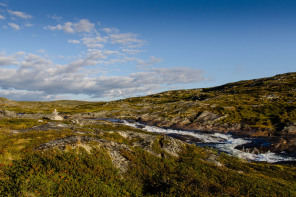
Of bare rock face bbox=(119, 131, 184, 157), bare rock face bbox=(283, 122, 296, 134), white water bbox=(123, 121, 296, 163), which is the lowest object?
white water bbox=(123, 121, 296, 163)

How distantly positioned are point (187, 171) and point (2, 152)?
17.0 metres

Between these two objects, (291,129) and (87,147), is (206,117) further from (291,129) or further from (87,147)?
(87,147)

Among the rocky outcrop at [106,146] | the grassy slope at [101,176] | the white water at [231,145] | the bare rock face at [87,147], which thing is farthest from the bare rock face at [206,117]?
the bare rock face at [87,147]

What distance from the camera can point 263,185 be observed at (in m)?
17.6

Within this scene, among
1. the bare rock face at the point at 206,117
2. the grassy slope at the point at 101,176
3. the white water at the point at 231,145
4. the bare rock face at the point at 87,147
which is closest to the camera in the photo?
the grassy slope at the point at 101,176

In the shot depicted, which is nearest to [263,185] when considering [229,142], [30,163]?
[30,163]

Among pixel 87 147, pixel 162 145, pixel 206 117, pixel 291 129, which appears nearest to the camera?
pixel 87 147

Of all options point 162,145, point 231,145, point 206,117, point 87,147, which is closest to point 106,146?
point 87,147

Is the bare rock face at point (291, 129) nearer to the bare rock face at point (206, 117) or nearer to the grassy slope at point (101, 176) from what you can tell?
the bare rock face at point (206, 117)

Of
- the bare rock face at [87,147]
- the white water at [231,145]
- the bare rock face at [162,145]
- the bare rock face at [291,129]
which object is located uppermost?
the bare rock face at [87,147]

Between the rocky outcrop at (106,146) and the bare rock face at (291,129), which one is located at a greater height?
the rocky outcrop at (106,146)

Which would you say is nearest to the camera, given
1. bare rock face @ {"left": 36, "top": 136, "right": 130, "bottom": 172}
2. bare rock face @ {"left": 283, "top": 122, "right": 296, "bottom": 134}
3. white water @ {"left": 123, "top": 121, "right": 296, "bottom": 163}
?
bare rock face @ {"left": 36, "top": 136, "right": 130, "bottom": 172}

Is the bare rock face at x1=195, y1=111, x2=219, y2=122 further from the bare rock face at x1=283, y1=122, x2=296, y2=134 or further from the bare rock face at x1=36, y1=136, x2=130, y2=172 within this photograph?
the bare rock face at x1=36, y1=136, x2=130, y2=172

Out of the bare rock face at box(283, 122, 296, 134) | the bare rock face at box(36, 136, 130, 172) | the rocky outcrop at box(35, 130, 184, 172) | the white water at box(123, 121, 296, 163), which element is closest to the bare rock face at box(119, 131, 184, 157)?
the rocky outcrop at box(35, 130, 184, 172)
